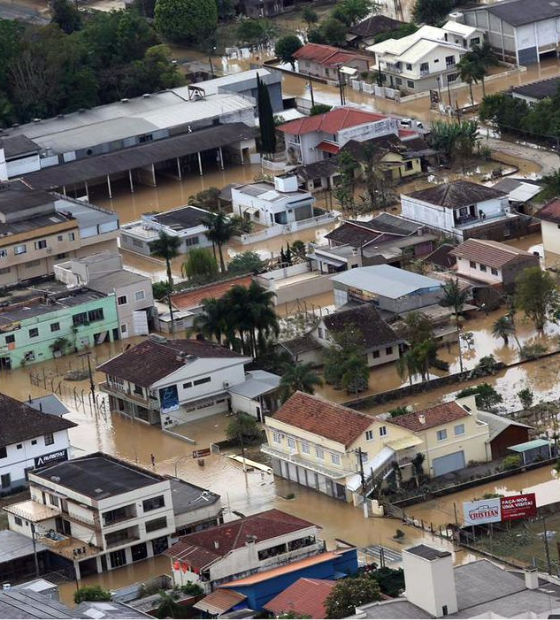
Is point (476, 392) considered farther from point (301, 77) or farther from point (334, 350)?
point (301, 77)

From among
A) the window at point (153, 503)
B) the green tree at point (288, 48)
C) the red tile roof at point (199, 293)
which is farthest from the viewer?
the green tree at point (288, 48)

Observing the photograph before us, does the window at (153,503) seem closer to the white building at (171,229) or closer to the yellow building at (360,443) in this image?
the yellow building at (360,443)

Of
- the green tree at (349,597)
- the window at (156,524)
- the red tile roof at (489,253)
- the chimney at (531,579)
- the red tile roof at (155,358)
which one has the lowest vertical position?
the red tile roof at (489,253)

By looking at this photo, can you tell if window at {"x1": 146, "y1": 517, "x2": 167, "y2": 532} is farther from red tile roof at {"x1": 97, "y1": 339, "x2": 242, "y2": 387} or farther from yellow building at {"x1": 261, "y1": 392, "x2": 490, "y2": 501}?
red tile roof at {"x1": 97, "y1": 339, "x2": 242, "y2": 387}

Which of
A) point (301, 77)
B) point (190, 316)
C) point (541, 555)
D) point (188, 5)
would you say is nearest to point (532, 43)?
point (301, 77)

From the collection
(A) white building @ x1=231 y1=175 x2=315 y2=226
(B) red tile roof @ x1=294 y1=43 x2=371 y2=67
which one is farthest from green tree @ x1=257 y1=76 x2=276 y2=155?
(B) red tile roof @ x1=294 y1=43 x2=371 y2=67

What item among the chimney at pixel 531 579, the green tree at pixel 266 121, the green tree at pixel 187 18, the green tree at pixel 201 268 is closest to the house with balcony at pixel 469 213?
the green tree at pixel 201 268

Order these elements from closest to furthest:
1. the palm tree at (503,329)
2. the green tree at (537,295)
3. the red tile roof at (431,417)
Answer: the red tile roof at (431,417), the green tree at (537,295), the palm tree at (503,329)
